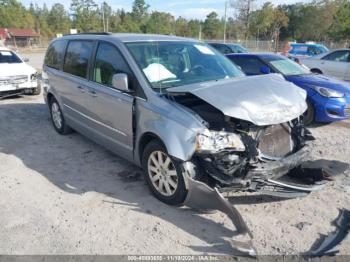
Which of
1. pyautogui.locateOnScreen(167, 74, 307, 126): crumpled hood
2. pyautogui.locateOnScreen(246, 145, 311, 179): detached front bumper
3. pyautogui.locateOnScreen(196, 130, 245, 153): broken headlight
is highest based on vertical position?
pyautogui.locateOnScreen(167, 74, 307, 126): crumpled hood

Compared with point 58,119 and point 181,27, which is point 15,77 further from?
point 181,27

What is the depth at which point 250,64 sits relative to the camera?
8.19m

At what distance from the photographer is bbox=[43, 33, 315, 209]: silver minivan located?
131 inches

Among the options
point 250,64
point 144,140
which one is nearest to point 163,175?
point 144,140

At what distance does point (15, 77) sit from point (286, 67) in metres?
7.70

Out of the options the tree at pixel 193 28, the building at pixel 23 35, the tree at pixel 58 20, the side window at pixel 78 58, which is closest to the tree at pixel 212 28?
the tree at pixel 193 28

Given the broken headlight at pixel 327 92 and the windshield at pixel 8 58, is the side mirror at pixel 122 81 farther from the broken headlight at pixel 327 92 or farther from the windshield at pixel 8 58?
the windshield at pixel 8 58

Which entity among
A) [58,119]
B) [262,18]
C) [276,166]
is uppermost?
[262,18]

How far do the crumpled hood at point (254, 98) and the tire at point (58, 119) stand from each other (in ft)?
10.9

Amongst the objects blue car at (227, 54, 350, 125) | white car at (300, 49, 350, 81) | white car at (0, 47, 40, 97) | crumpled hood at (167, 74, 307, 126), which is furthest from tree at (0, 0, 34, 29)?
crumpled hood at (167, 74, 307, 126)

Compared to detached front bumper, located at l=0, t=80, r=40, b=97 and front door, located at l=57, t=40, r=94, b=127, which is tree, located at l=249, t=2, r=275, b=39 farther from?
front door, located at l=57, t=40, r=94, b=127

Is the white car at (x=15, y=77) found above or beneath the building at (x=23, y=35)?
beneath

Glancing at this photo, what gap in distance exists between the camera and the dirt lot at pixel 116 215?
3.15 meters

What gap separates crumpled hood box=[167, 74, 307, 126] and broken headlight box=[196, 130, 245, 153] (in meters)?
0.24
